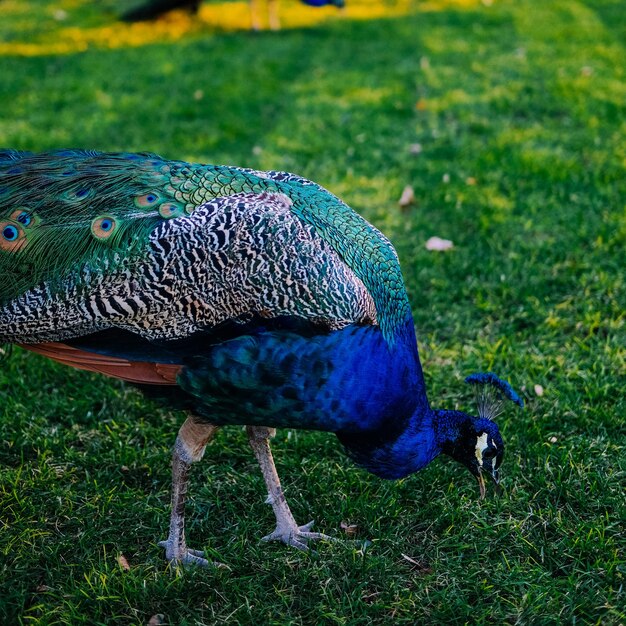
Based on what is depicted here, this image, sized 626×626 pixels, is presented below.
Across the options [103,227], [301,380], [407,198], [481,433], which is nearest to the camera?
[301,380]

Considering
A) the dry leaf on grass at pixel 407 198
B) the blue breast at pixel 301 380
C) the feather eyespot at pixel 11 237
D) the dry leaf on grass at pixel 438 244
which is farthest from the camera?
the dry leaf on grass at pixel 407 198

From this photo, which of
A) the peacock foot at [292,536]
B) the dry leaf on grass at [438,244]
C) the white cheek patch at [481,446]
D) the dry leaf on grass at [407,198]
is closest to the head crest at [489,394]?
the white cheek patch at [481,446]

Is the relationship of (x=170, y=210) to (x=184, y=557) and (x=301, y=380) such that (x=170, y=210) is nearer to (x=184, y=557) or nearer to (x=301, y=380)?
(x=301, y=380)

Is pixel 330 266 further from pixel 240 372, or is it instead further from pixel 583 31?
pixel 583 31

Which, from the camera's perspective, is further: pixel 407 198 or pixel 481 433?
pixel 407 198

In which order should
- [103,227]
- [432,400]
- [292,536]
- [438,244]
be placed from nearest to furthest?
1. [103,227]
2. [292,536]
3. [432,400]
4. [438,244]

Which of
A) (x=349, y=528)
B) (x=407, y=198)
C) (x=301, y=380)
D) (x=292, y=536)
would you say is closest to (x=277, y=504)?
(x=292, y=536)

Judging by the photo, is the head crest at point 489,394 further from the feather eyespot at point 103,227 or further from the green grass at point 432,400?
the feather eyespot at point 103,227

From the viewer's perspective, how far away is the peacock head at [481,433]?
2.21 meters

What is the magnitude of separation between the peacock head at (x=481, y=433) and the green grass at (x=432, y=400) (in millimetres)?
211

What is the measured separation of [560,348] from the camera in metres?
3.12

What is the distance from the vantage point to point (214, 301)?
77.1 inches

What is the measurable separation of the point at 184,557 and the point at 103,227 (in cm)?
99

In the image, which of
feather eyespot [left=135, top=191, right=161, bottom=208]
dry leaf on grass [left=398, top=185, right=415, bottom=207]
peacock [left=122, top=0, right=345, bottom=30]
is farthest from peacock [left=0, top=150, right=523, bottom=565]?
peacock [left=122, top=0, right=345, bottom=30]
